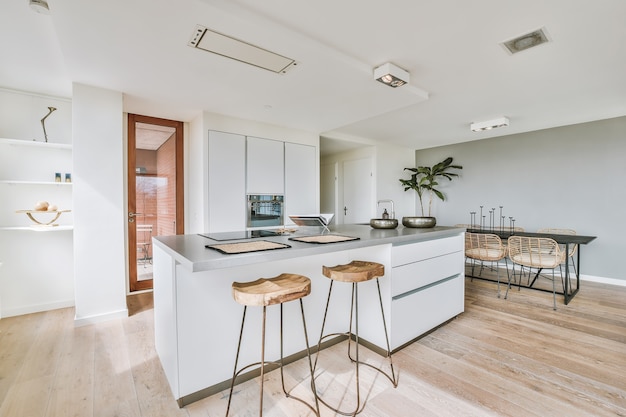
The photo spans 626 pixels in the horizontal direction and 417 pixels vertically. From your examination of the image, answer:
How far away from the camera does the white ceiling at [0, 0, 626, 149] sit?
1.81 meters

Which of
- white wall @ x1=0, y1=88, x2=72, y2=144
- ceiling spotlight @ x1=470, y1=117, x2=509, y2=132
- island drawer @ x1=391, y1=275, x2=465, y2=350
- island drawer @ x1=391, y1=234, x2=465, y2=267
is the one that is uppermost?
ceiling spotlight @ x1=470, y1=117, x2=509, y2=132

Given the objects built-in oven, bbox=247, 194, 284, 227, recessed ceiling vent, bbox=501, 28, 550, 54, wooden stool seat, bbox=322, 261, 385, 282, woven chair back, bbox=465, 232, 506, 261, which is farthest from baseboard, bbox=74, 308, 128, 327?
woven chair back, bbox=465, 232, 506, 261

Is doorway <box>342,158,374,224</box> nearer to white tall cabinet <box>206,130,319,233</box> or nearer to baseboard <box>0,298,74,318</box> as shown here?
white tall cabinet <box>206,130,319,233</box>

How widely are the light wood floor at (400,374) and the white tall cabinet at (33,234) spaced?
0.36 metres

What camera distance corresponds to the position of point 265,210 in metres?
4.19

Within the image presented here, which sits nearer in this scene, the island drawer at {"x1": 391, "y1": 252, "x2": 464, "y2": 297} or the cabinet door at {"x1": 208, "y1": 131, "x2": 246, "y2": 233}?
the island drawer at {"x1": 391, "y1": 252, "x2": 464, "y2": 297}

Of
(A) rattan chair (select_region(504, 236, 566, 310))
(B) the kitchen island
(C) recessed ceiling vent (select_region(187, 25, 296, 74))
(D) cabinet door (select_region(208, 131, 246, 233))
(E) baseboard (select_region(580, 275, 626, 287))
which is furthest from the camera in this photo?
(E) baseboard (select_region(580, 275, 626, 287))

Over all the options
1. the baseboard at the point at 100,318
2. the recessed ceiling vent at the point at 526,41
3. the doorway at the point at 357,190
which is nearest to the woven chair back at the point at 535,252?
the recessed ceiling vent at the point at 526,41

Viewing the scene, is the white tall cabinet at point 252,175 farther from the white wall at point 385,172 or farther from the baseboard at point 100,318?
the white wall at point 385,172

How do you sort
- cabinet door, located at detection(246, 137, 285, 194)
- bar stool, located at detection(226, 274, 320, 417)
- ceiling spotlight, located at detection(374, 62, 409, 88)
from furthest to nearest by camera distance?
cabinet door, located at detection(246, 137, 285, 194), ceiling spotlight, located at detection(374, 62, 409, 88), bar stool, located at detection(226, 274, 320, 417)

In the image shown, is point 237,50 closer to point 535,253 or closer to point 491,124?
point 491,124

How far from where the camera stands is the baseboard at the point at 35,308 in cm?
307

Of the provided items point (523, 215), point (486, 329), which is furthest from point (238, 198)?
point (523, 215)

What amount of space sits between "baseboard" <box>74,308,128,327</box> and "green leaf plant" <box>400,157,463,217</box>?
5.42 meters
